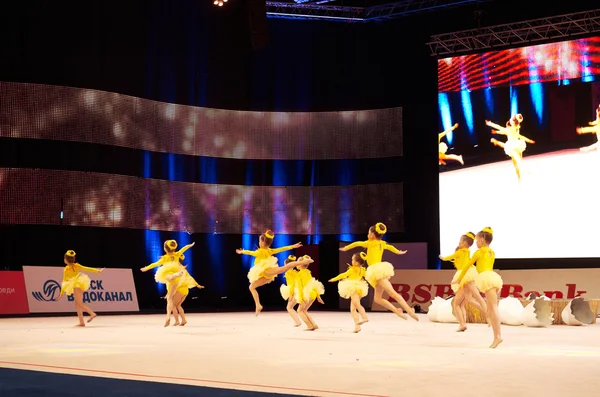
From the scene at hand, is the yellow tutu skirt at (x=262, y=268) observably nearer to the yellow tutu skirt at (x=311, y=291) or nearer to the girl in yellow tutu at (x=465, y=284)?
the yellow tutu skirt at (x=311, y=291)

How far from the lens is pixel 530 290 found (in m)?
19.8

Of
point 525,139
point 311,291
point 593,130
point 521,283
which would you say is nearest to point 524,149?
point 525,139

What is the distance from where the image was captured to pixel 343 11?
24422 millimetres

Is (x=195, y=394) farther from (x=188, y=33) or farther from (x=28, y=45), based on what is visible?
(x=188, y=33)

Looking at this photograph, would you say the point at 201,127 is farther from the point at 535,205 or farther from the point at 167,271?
the point at 167,271

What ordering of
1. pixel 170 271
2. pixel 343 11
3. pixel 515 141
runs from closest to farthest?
pixel 170 271 → pixel 515 141 → pixel 343 11

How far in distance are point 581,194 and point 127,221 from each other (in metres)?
12.0

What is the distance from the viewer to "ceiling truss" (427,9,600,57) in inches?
804

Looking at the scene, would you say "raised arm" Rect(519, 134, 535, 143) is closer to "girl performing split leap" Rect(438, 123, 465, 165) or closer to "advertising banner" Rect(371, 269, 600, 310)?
"girl performing split leap" Rect(438, 123, 465, 165)

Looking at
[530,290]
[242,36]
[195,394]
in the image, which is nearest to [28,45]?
[242,36]

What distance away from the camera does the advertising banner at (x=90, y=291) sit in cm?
1898

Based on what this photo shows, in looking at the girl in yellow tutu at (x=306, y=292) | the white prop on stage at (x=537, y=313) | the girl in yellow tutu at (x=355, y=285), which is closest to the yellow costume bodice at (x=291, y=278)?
the girl in yellow tutu at (x=306, y=292)

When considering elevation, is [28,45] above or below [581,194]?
above

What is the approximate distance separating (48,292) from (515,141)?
39.1 ft
